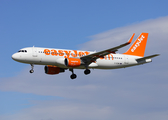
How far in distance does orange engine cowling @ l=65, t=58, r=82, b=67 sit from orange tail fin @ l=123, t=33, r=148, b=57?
1272 centimetres

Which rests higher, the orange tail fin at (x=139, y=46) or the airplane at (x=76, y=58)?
the orange tail fin at (x=139, y=46)

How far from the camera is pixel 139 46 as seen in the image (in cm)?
6481

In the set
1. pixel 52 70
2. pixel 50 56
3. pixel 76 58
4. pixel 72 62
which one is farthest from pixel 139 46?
pixel 50 56

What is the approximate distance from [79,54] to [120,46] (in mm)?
9483

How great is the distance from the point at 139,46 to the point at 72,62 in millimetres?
17248

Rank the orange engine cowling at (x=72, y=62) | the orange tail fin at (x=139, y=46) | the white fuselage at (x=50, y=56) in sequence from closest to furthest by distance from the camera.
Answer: the white fuselage at (x=50, y=56)
the orange engine cowling at (x=72, y=62)
the orange tail fin at (x=139, y=46)

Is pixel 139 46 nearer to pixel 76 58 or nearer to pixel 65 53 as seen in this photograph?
pixel 76 58

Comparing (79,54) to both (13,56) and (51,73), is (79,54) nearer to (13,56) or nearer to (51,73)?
(51,73)

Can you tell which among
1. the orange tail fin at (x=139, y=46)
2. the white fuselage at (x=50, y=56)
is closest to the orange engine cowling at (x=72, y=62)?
the white fuselage at (x=50, y=56)

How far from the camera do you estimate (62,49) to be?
181ft

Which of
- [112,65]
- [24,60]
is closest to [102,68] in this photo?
[112,65]

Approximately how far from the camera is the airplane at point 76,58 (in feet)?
173

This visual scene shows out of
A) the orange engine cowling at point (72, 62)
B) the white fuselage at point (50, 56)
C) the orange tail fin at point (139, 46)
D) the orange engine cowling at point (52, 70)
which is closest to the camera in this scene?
the white fuselage at point (50, 56)

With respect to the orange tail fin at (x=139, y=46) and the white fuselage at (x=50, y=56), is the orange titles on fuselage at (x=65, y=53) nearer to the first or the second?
the white fuselage at (x=50, y=56)
